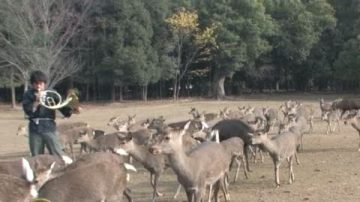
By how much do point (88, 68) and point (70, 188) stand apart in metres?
44.6

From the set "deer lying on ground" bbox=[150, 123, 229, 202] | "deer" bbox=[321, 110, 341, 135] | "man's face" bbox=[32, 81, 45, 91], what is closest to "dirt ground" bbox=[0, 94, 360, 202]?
"deer lying on ground" bbox=[150, 123, 229, 202]

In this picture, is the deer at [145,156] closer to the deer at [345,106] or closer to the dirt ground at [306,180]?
the dirt ground at [306,180]

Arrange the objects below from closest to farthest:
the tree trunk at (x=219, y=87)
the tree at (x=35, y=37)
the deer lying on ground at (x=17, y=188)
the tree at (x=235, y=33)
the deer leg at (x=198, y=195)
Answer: the deer lying on ground at (x=17, y=188), the deer leg at (x=198, y=195), the tree at (x=35, y=37), the tree at (x=235, y=33), the tree trunk at (x=219, y=87)

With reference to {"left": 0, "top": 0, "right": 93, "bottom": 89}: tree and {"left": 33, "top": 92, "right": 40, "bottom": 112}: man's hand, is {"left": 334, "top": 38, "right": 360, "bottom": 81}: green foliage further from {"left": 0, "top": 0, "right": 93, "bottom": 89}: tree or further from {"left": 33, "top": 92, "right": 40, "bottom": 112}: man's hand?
{"left": 33, "top": 92, "right": 40, "bottom": 112}: man's hand

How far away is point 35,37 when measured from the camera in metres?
44.7

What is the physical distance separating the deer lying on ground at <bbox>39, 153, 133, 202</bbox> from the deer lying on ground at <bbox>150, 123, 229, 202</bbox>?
0.75 m

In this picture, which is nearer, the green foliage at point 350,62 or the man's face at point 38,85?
the man's face at point 38,85

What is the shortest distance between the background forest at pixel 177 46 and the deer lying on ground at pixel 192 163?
3530cm

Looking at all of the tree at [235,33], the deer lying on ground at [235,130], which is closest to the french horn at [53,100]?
the deer lying on ground at [235,130]

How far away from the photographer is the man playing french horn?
966 centimetres

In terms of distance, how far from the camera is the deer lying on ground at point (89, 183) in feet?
25.0

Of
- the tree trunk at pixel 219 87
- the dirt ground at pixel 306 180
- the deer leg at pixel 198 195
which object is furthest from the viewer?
the tree trunk at pixel 219 87

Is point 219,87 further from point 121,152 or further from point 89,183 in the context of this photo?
point 89,183

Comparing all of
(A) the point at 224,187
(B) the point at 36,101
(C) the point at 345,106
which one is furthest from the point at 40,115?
(C) the point at 345,106
